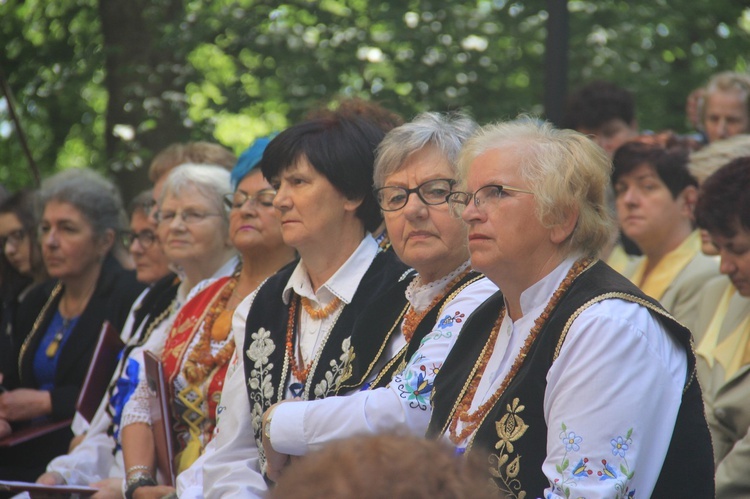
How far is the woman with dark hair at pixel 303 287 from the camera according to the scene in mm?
3717

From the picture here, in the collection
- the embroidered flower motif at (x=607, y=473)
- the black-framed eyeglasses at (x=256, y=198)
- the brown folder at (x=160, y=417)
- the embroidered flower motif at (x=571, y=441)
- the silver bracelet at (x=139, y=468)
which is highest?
the black-framed eyeglasses at (x=256, y=198)

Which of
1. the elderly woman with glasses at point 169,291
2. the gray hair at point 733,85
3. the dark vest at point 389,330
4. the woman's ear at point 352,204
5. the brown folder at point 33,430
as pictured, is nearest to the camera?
the dark vest at point 389,330

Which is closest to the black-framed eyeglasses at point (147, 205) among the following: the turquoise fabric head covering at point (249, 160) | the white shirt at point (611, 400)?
the turquoise fabric head covering at point (249, 160)

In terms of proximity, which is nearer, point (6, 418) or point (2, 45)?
point (6, 418)

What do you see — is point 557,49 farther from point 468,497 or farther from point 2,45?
point 2,45

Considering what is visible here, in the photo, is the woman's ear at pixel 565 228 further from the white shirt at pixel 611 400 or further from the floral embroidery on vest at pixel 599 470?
the floral embroidery on vest at pixel 599 470

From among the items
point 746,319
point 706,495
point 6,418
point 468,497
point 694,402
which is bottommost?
point 6,418

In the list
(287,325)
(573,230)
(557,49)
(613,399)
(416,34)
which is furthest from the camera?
(416,34)

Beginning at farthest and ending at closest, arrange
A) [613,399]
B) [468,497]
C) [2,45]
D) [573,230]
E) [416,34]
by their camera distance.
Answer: [2,45]
[416,34]
[573,230]
[613,399]
[468,497]

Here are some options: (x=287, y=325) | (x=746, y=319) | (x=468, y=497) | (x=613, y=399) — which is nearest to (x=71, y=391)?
(x=287, y=325)

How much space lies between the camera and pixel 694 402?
2.66m

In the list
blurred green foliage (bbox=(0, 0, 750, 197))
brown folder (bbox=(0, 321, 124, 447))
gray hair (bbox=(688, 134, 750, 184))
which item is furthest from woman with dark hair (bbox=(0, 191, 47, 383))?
gray hair (bbox=(688, 134, 750, 184))

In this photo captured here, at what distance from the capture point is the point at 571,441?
248 cm

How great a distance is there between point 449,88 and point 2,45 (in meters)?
4.01
